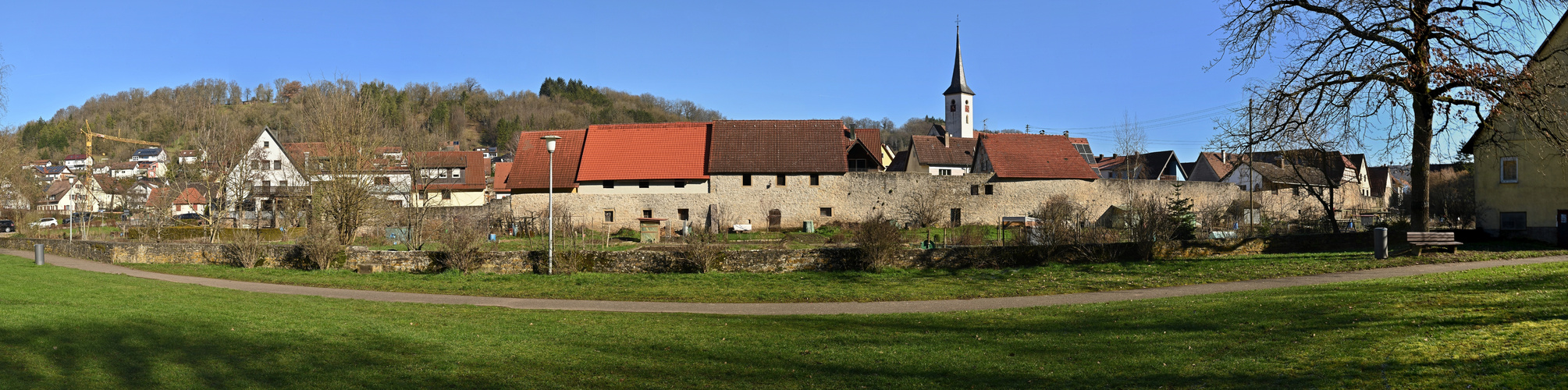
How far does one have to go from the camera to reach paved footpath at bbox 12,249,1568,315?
15117mm

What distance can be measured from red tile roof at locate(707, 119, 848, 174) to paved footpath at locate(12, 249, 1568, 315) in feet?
82.0

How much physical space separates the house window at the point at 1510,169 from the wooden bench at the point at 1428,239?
7.38 meters

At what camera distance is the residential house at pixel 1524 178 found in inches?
893

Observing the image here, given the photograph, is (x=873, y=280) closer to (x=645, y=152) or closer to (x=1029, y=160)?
(x=645, y=152)

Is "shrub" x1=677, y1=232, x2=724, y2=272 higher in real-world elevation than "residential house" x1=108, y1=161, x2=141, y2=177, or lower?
lower

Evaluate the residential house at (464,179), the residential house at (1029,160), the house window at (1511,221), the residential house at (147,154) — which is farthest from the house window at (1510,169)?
the residential house at (147,154)

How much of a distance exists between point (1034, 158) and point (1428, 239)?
88.2ft

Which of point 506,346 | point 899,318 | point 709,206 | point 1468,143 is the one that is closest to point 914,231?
point 709,206

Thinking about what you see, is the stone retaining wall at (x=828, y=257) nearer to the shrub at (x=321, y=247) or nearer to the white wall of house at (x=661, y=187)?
the shrub at (x=321, y=247)

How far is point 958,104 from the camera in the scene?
283 ft

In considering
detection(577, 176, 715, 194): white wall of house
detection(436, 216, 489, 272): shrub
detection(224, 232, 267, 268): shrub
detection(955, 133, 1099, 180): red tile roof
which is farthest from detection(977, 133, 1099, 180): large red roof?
detection(224, 232, 267, 268): shrub

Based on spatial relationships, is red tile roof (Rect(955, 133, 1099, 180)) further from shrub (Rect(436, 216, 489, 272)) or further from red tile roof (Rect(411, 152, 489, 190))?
red tile roof (Rect(411, 152, 489, 190))

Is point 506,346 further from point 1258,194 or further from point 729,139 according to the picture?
point 1258,194

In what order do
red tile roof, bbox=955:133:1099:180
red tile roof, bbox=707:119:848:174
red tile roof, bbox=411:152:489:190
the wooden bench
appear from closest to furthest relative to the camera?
the wooden bench, red tile roof, bbox=707:119:848:174, red tile roof, bbox=955:133:1099:180, red tile roof, bbox=411:152:489:190
